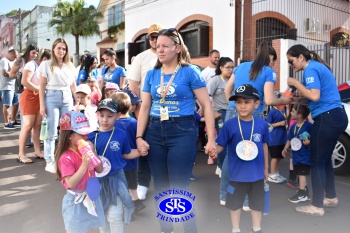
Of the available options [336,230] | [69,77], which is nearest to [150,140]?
[336,230]

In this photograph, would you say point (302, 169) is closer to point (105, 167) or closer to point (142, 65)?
point (142, 65)

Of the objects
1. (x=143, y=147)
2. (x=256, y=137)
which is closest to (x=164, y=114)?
(x=143, y=147)

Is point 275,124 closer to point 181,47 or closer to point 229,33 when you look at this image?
point 181,47

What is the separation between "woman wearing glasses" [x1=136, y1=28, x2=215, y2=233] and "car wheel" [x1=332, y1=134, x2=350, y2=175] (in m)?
3.50

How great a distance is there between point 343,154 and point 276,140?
1.19m

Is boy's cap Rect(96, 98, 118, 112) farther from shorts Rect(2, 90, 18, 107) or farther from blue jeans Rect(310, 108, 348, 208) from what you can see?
shorts Rect(2, 90, 18, 107)

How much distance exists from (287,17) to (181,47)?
12.6 metres

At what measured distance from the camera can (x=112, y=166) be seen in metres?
3.06

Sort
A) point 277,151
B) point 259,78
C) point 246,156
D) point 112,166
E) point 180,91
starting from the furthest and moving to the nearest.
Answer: point 277,151 < point 259,78 < point 246,156 < point 112,166 < point 180,91

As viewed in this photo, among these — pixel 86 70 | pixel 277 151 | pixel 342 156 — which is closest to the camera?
pixel 277 151

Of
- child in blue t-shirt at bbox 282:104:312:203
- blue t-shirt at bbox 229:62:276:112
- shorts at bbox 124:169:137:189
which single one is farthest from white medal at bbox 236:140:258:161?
child in blue t-shirt at bbox 282:104:312:203

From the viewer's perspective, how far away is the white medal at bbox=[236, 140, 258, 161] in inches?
130

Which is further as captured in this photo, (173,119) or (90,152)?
(173,119)

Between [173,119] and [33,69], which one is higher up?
[33,69]
